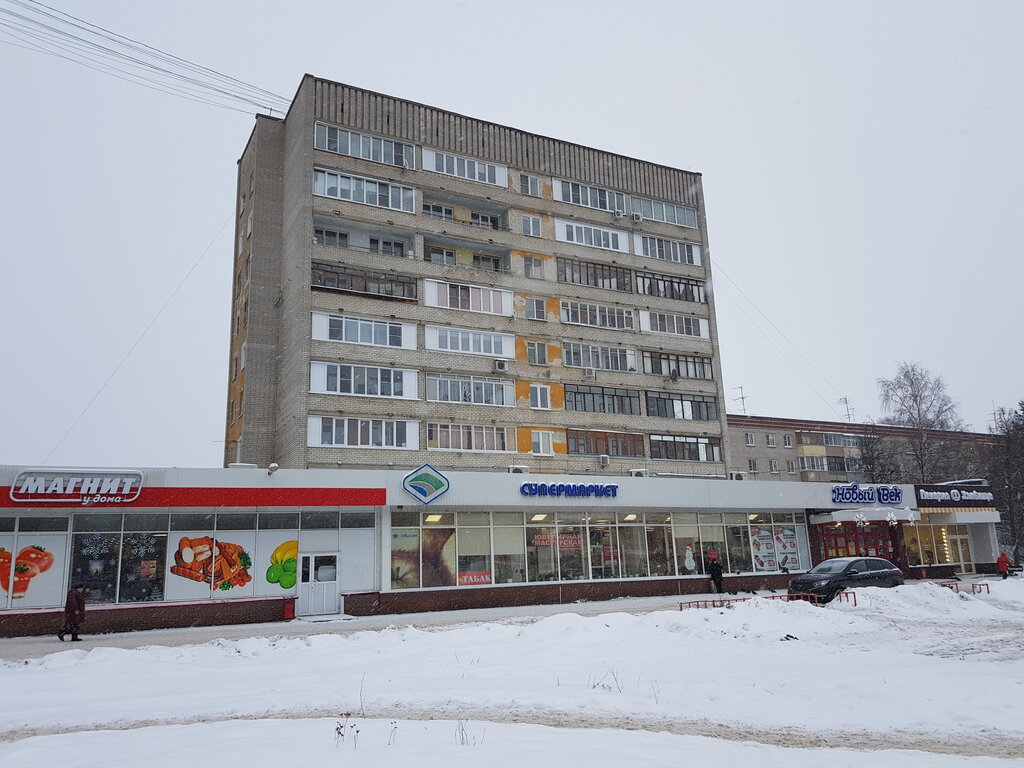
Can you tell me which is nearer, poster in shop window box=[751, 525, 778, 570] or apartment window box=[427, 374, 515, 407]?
apartment window box=[427, 374, 515, 407]

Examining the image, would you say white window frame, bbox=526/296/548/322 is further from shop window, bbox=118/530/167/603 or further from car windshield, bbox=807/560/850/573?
shop window, bbox=118/530/167/603

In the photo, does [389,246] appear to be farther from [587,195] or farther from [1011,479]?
[1011,479]

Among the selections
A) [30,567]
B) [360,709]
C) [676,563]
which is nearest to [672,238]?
[676,563]

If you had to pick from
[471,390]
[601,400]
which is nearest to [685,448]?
[601,400]

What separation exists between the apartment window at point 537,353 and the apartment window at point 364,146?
11049mm

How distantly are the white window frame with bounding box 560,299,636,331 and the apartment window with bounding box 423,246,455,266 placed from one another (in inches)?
257

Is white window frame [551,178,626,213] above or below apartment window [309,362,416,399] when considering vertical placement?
above

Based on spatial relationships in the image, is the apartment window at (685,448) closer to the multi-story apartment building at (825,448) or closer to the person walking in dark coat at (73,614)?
the multi-story apartment building at (825,448)

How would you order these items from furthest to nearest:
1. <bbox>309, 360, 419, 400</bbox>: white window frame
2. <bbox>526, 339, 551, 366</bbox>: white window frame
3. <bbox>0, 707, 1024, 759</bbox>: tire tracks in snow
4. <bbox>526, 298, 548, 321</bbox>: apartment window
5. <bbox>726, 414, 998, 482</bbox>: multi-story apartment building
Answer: <bbox>726, 414, 998, 482</bbox>: multi-story apartment building < <bbox>526, 298, 548, 321</bbox>: apartment window < <bbox>526, 339, 551, 366</bbox>: white window frame < <bbox>309, 360, 419, 400</bbox>: white window frame < <bbox>0, 707, 1024, 759</bbox>: tire tracks in snow

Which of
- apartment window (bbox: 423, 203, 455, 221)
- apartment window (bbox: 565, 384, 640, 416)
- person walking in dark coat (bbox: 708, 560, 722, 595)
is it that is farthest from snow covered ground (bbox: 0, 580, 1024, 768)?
apartment window (bbox: 423, 203, 455, 221)

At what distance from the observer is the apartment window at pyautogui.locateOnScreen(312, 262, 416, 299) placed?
36.8 metres

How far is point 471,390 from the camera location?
38562 millimetres

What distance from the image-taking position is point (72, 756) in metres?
8.55

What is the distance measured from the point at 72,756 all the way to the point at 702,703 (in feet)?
27.3
